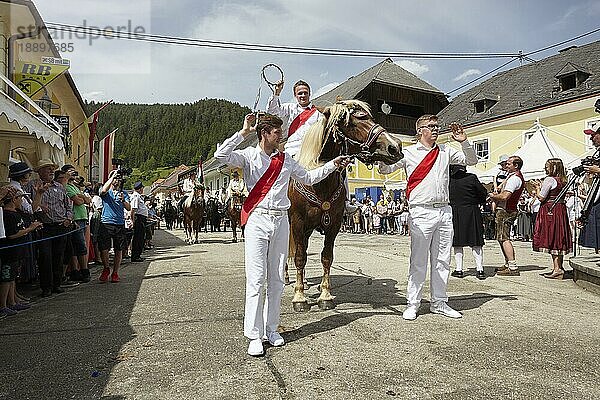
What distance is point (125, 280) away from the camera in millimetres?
8102

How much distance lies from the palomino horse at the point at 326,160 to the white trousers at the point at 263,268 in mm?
1131

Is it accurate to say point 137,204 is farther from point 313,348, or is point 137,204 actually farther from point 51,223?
point 313,348

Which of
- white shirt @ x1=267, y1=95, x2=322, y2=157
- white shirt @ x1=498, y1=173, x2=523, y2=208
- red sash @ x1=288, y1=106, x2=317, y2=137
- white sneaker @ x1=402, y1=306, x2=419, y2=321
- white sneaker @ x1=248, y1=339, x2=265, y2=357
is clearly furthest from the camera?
white shirt @ x1=498, y1=173, x2=523, y2=208

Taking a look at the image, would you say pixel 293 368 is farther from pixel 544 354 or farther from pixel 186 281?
pixel 186 281

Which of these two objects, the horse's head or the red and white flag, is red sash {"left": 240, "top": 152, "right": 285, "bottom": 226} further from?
the red and white flag

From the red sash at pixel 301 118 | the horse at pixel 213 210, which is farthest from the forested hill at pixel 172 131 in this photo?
the red sash at pixel 301 118

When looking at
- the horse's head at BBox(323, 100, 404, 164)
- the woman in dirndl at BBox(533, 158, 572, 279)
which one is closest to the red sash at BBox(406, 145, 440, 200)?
the horse's head at BBox(323, 100, 404, 164)

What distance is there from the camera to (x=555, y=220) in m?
8.12

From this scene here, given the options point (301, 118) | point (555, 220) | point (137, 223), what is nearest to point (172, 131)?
point (137, 223)

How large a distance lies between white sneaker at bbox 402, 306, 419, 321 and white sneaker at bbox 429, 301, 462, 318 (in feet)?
0.90

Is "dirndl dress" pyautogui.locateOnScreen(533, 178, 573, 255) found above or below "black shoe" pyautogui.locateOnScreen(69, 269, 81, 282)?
above

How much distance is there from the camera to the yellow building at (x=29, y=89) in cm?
725

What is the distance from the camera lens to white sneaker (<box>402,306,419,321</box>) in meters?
4.97

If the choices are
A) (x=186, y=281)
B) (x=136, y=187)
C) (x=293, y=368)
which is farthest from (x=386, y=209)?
(x=293, y=368)
